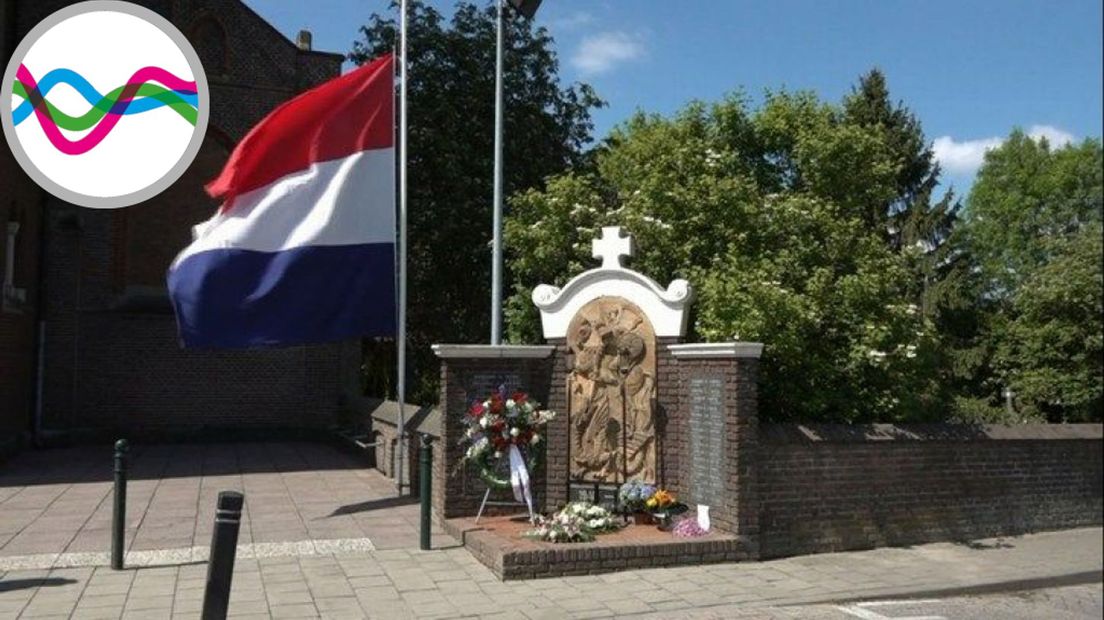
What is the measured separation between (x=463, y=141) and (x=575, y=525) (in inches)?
540


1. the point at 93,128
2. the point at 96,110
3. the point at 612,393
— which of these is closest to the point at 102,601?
the point at 612,393

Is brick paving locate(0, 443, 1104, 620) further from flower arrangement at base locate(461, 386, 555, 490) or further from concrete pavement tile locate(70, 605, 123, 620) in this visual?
flower arrangement at base locate(461, 386, 555, 490)

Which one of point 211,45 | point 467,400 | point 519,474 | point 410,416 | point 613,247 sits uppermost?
point 211,45

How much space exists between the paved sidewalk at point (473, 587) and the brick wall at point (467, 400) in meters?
1.24

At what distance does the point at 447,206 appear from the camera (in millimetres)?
20922

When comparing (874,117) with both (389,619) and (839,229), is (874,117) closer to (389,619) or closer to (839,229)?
(839,229)

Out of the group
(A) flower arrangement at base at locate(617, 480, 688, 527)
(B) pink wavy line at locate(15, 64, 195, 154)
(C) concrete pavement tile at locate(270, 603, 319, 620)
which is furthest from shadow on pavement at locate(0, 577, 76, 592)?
(B) pink wavy line at locate(15, 64, 195, 154)

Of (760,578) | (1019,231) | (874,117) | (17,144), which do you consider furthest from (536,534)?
(17,144)

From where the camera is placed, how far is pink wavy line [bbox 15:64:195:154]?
15.5 meters

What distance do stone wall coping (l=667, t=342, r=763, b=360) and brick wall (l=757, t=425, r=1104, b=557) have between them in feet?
2.92

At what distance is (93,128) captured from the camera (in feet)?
51.0

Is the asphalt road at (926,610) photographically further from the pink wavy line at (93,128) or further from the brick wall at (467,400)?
the pink wavy line at (93,128)

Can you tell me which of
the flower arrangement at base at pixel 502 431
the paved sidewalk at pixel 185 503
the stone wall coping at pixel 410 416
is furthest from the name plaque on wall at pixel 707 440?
the stone wall coping at pixel 410 416

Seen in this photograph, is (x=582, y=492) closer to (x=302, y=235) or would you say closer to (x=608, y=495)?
(x=608, y=495)
